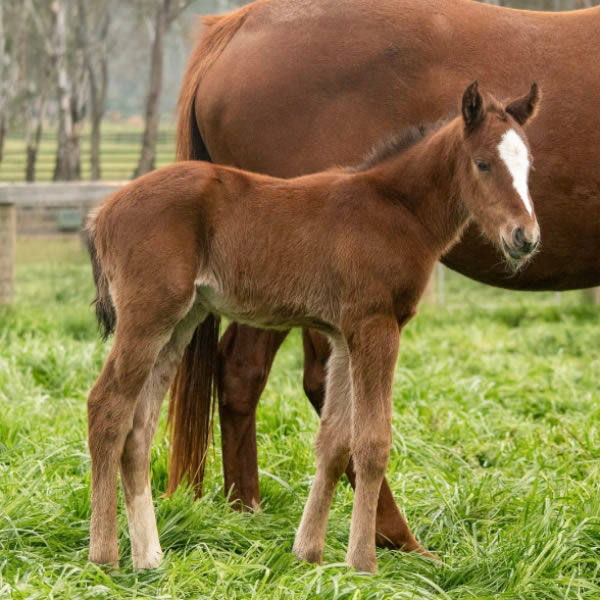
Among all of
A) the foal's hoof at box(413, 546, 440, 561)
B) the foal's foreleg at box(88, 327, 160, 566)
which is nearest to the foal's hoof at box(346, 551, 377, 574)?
the foal's hoof at box(413, 546, 440, 561)

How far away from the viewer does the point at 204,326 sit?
436 cm

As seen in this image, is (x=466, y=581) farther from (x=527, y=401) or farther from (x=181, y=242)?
(x=527, y=401)

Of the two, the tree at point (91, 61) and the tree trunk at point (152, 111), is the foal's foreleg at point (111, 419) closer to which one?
the tree trunk at point (152, 111)

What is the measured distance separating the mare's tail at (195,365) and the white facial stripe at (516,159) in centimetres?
160

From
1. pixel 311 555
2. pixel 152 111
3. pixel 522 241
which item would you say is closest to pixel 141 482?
pixel 311 555

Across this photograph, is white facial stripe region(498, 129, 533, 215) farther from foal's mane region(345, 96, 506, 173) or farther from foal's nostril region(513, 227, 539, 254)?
foal's mane region(345, 96, 506, 173)

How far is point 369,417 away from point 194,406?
1140 mm

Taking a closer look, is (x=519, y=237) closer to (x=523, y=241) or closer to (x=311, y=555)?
(x=523, y=241)

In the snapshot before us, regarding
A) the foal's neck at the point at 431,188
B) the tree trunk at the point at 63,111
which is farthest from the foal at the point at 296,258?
the tree trunk at the point at 63,111

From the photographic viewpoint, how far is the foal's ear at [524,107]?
11.1ft

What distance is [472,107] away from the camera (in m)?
3.25

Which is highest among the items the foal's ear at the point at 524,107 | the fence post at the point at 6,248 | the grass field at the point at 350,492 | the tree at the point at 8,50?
the foal's ear at the point at 524,107

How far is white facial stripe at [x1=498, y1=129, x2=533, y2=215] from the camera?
3.19 meters

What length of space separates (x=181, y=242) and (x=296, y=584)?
3.86 feet
